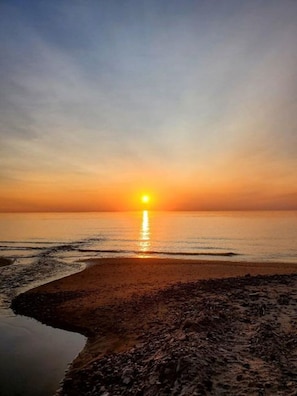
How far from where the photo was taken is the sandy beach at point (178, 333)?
8.68 m

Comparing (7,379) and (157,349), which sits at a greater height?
(157,349)

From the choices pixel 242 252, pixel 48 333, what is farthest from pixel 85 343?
pixel 242 252

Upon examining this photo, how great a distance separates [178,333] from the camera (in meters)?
12.2

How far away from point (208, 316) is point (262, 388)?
5.64 metres

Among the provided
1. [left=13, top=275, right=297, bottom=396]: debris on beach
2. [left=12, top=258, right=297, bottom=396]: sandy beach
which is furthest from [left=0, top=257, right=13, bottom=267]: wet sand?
[left=13, top=275, right=297, bottom=396]: debris on beach

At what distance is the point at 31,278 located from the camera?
29797mm

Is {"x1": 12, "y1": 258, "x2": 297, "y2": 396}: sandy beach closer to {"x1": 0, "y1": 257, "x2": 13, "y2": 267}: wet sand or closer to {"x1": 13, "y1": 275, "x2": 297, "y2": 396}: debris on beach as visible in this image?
{"x1": 13, "y1": 275, "x2": 297, "y2": 396}: debris on beach

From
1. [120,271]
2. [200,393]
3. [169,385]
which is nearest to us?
[200,393]

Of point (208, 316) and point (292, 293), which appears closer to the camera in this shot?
point (208, 316)

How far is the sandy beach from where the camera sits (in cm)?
868

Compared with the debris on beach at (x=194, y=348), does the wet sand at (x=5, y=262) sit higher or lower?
lower

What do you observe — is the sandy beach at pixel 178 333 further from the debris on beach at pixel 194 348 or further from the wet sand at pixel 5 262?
the wet sand at pixel 5 262

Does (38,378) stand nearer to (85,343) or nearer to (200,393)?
(85,343)

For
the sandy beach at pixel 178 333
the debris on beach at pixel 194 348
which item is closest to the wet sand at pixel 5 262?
the sandy beach at pixel 178 333
